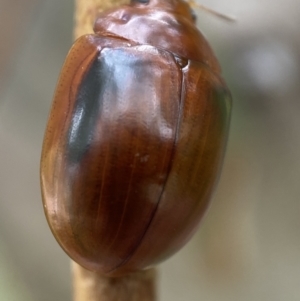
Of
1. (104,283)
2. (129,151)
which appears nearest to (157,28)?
(129,151)

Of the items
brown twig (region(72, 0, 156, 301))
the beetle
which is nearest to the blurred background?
brown twig (region(72, 0, 156, 301))

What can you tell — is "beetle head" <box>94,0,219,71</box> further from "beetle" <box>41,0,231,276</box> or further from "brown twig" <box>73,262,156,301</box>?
"brown twig" <box>73,262,156,301</box>

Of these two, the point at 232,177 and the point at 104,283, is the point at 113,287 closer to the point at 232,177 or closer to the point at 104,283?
the point at 104,283

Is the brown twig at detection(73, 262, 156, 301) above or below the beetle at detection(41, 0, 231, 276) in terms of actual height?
below

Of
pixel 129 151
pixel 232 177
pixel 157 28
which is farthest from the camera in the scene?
pixel 232 177

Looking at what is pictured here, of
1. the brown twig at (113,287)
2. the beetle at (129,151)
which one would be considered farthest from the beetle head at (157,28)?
the brown twig at (113,287)

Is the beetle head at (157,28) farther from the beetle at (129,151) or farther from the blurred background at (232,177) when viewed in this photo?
the blurred background at (232,177)
